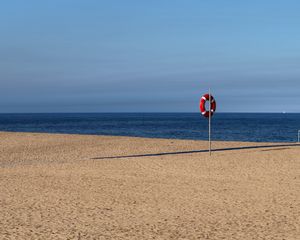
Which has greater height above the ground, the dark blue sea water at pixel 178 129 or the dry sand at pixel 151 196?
the dry sand at pixel 151 196

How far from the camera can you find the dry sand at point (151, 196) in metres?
6.74

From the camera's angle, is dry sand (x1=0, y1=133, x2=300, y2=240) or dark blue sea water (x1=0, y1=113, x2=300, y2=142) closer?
dry sand (x1=0, y1=133, x2=300, y2=240)

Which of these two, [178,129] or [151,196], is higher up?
[151,196]

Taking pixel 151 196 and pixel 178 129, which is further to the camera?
pixel 178 129

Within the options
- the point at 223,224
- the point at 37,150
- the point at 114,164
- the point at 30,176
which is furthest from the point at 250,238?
the point at 37,150

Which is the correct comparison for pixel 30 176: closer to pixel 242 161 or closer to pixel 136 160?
pixel 136 160

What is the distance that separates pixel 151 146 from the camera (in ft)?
66.9

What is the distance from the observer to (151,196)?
366 inches

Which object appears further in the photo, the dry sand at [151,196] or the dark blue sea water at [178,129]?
the dark blue sea water at [178,129]

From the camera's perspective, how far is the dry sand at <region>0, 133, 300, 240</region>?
674cm

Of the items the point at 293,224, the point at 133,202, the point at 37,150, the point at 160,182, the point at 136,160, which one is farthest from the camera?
the point at 37,150

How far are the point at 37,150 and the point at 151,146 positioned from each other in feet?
16.2

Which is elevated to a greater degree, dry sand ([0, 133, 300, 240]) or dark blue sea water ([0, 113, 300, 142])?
dry sand ([0, 133, 300, 240])

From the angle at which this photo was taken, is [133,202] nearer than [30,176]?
Yes
